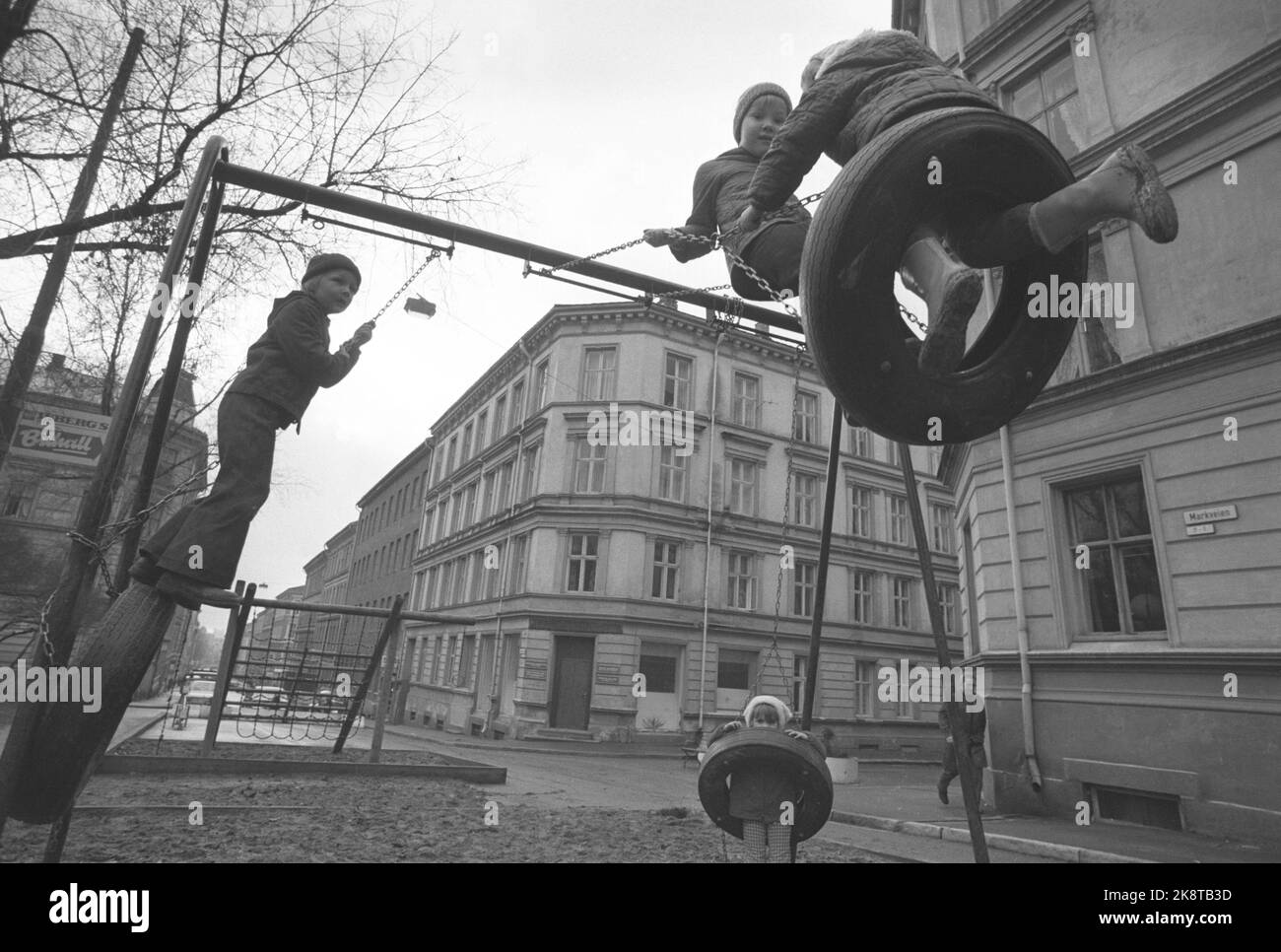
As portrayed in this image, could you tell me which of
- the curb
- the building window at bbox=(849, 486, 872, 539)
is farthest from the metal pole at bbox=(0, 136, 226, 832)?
the building window at bbox=(849, 486, 872, 539)

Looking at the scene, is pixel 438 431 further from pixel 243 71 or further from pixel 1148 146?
pixel 1148 146

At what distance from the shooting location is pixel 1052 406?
10484mm

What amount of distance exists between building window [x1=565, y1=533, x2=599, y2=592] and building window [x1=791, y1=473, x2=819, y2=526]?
9.13 metres

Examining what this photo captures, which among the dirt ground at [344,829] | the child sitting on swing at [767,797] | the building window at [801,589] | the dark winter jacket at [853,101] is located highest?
the building window at [801,589]

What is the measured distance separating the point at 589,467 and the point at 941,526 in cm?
1861

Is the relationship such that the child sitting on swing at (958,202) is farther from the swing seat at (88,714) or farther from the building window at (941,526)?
the building window at (941,526)

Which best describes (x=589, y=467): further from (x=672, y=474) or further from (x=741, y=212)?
(x=741, y=212)

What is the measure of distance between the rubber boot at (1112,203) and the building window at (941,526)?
3476 centimetres

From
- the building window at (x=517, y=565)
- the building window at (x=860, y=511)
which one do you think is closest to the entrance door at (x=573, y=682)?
the building window at (x=517, y=565)

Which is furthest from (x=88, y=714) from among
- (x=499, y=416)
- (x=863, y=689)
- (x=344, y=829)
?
(x=499, y=416)

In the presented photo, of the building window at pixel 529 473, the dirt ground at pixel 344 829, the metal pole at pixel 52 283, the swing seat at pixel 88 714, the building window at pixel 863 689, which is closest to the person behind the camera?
the swing seat at pixel 88 714

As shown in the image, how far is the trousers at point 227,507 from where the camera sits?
2.68 meters
